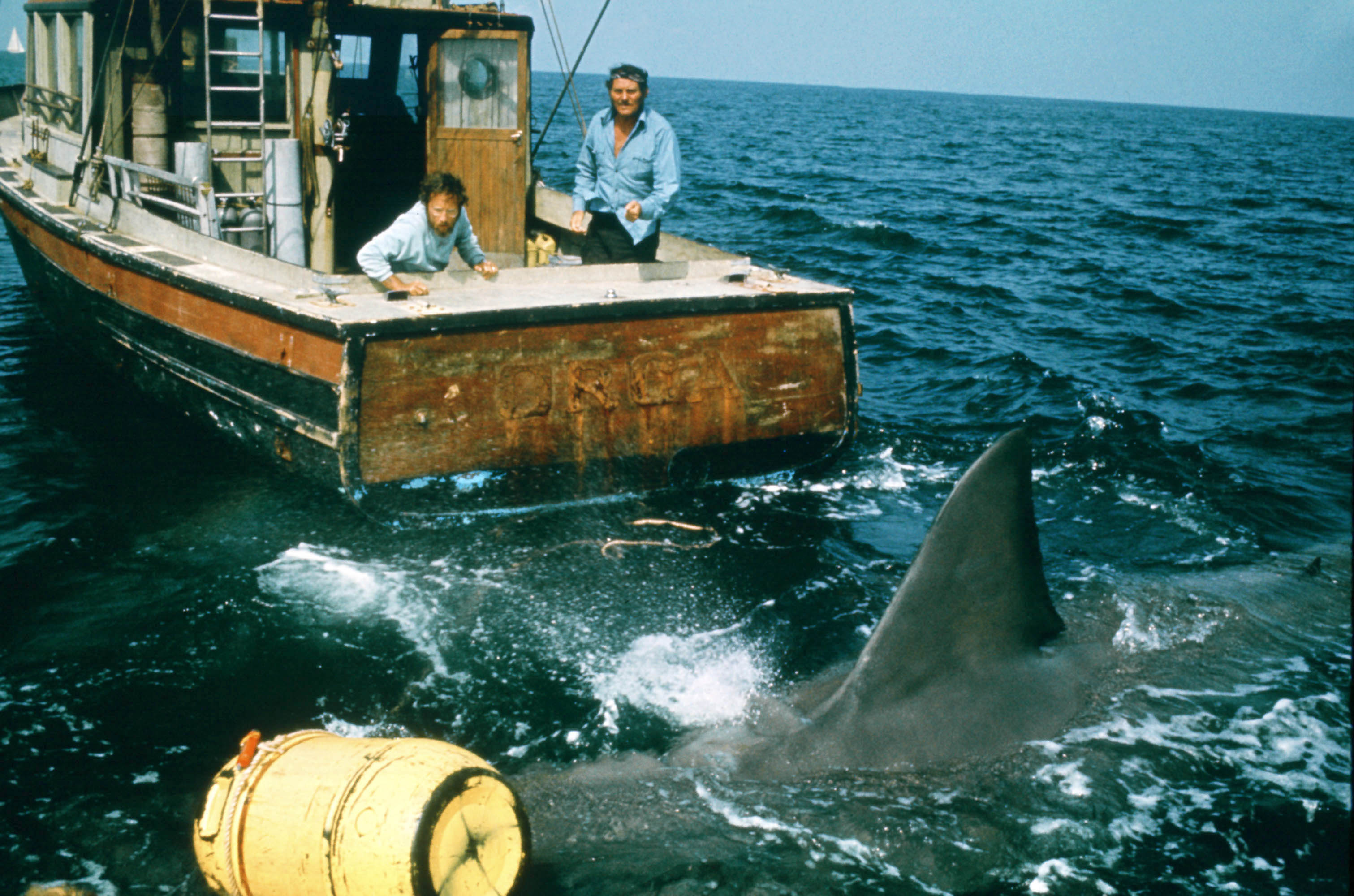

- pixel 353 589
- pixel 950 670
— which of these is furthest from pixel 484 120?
pixel 950 670

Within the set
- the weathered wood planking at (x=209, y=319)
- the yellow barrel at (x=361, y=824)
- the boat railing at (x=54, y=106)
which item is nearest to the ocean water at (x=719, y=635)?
the yellow barrel at (x=361, y=824)

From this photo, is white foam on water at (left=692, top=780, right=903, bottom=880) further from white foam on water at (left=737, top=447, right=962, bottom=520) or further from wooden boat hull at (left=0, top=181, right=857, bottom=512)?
white foam on water at (left=737, top=447, right=962, bottom=520)

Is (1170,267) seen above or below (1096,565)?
above

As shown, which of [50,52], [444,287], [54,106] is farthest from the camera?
[50,52]

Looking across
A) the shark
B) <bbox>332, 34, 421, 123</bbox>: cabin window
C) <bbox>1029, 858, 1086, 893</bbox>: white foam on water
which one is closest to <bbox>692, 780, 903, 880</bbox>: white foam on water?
the shark

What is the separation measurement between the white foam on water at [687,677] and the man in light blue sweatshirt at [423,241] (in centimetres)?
229

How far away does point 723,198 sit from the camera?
22.7 meters

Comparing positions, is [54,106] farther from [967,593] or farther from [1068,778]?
[1068,778]

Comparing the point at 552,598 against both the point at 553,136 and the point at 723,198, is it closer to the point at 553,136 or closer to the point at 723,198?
the point at 723,198

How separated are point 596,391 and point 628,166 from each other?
1.70 metres

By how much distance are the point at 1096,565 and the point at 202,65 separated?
7439mm

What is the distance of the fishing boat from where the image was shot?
5395 mm

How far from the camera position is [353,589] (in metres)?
5.40

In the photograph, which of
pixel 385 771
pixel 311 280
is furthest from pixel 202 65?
pixel 385 771
